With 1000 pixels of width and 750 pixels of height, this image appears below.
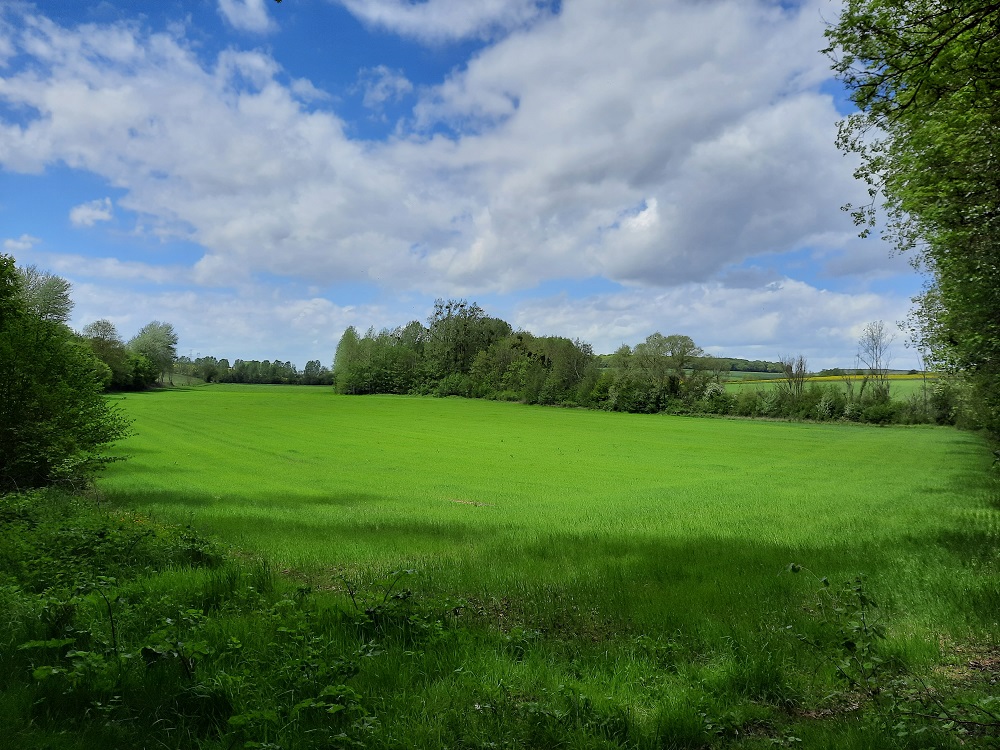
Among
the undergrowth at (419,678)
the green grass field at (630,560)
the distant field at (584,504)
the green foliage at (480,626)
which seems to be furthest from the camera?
the distant field at (584,504)

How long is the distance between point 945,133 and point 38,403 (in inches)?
1005

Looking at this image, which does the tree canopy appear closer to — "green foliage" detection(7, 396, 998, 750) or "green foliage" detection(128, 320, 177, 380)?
"green foliage" detection(7, 396, 998, 750)

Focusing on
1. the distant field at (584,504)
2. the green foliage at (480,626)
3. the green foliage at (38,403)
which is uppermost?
the green foliage at (38,403)

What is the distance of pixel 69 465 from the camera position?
17109 millimetres

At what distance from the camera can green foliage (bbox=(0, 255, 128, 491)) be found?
16438 mm

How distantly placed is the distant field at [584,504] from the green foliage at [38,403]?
280 cm

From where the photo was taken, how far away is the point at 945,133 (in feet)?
38.0

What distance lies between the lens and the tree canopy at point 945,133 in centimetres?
760

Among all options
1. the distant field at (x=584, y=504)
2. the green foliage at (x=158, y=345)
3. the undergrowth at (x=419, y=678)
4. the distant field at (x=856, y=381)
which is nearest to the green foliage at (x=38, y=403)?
the distant field at (x=584, y=504)

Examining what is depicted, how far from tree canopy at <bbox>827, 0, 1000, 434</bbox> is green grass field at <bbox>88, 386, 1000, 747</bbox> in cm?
661

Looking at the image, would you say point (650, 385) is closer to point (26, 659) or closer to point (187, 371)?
point (26, 659)

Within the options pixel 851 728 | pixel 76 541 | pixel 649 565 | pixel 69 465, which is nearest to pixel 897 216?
pixel 649 565

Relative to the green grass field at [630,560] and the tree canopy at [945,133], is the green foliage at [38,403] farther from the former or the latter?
the tree canopy at [945,133]

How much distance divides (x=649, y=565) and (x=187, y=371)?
689 ft
